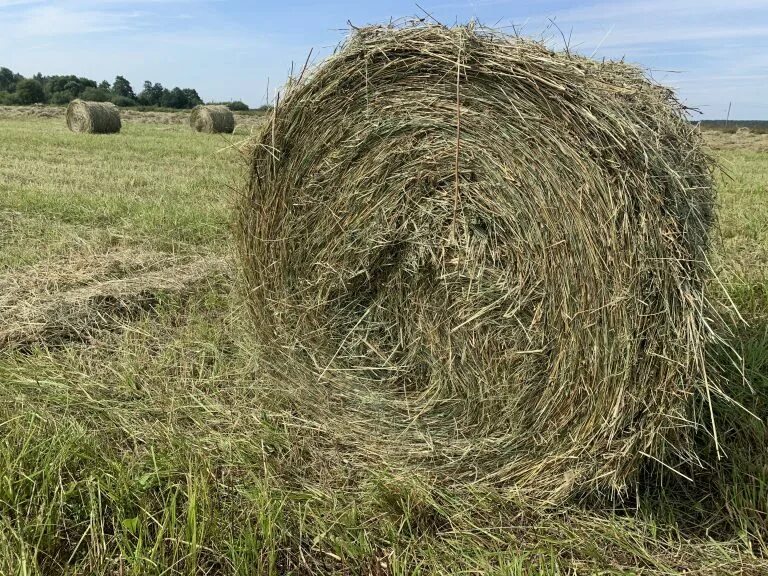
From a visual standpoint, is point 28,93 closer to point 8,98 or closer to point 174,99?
point 8,98

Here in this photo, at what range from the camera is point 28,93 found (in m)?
49.2

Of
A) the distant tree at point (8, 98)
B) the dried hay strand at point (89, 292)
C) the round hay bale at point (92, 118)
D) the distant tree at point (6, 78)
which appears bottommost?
the dried hay strand at point (89, 292)

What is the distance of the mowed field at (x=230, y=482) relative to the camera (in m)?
2.16

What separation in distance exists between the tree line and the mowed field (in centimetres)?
3798

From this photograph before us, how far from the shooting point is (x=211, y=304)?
14.1ft

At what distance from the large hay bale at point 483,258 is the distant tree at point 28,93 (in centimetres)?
5309

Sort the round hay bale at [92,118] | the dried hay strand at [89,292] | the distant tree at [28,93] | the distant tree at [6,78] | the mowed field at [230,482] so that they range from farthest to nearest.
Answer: the distant tree at [6,78]
the distant tree at [28,93]
the round hay bale at [92,118]
the dried hay strand at [89,292]
the mowed field at [230,482]

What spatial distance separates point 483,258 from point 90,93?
55.8 meters

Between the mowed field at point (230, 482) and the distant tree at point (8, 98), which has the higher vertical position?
the distant tree at point (8, 98)

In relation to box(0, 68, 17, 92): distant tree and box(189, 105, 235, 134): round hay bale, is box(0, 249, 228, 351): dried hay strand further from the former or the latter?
box(0, 68, 17, 92): distant tree

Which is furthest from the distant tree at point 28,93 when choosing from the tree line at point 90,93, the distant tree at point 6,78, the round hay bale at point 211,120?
the round hay bale at point 211,120

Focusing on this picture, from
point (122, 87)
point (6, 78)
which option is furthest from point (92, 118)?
point (6, 78)

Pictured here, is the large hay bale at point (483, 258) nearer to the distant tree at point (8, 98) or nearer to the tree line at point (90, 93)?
the tree line at point (90, 93)

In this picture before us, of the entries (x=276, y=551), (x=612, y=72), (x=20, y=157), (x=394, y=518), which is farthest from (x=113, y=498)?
(x=20, y=157)
